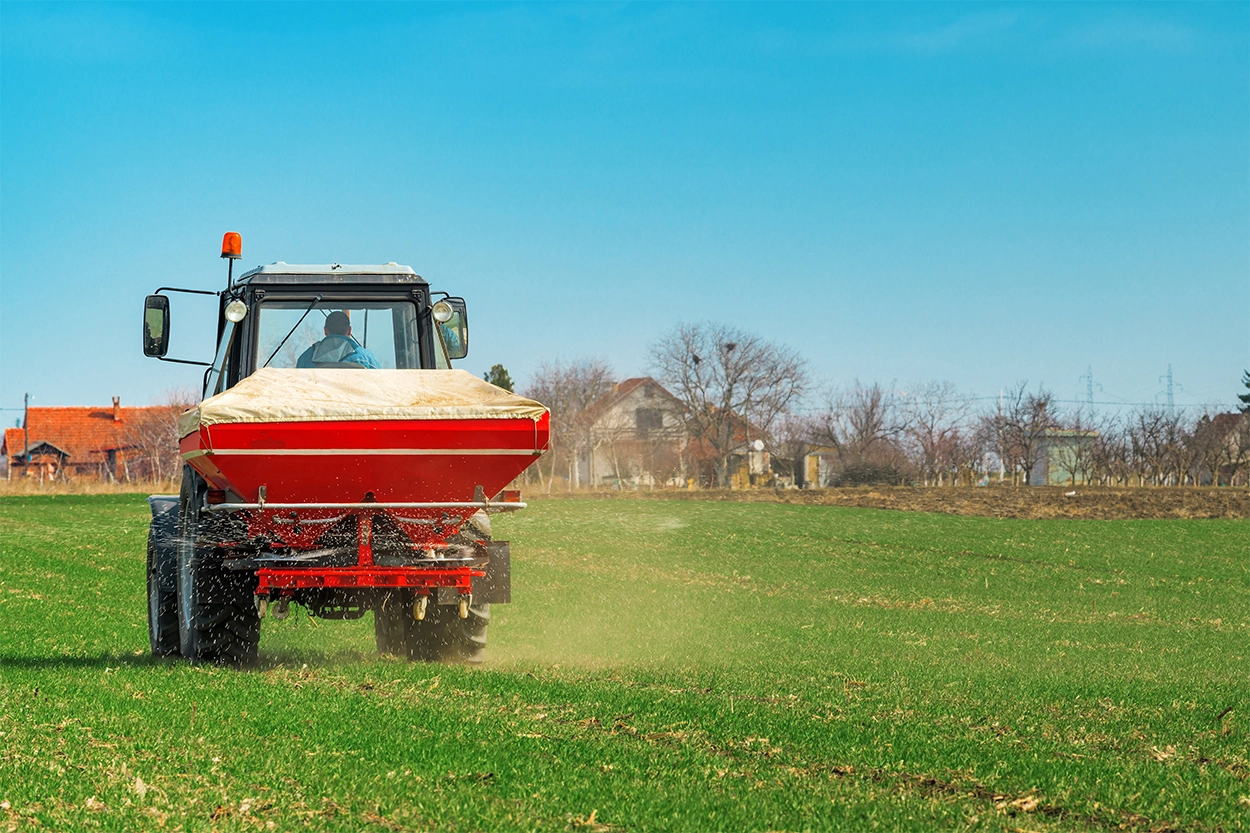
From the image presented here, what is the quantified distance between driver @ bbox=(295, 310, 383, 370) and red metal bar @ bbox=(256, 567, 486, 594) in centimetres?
179

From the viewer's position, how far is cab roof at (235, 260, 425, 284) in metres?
9.75

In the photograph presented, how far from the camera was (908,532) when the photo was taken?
33000mm

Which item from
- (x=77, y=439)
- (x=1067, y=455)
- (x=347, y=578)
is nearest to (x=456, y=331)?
(x=347, y=578)

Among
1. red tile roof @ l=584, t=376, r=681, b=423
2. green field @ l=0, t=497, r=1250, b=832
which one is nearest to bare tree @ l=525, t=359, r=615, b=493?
red tile roof @ l=584, t=376, r=681, b=423

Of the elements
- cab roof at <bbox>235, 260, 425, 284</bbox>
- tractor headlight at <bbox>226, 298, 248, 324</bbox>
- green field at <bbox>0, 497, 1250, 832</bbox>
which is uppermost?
cab roof at <bbox>235, 260, 425, 284</bbox>

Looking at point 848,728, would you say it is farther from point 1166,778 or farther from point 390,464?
point 390,464

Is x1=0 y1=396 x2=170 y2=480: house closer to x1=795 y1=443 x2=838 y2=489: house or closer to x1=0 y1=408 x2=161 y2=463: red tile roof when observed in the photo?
x1=0 y1=408 x2=161 y2=463: red tile roof

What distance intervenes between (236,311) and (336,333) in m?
0.77

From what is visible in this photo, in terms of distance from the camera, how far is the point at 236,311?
9.53 m

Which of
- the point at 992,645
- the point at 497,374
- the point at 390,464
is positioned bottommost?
the point at 992,645

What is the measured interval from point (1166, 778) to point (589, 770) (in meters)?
2.90

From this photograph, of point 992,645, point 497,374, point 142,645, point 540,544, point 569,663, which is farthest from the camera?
point 497,374

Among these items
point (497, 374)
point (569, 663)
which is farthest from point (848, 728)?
point (497, 374)

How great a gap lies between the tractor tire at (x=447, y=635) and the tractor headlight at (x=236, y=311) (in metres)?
2.74
